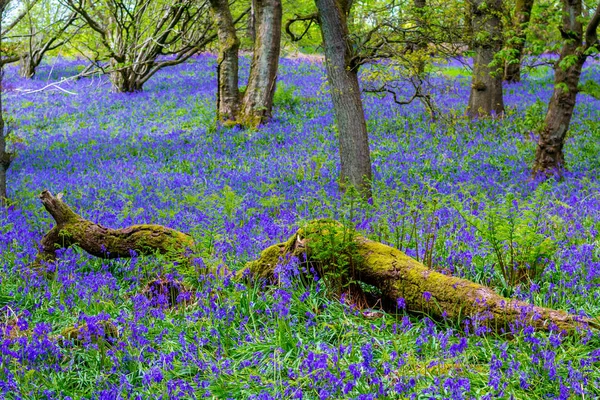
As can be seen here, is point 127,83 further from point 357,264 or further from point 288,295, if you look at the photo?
point 288,295

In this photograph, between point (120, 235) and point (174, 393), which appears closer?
point (174, 393)

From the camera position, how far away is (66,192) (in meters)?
11.0

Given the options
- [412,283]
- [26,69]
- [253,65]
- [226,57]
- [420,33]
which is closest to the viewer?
[412,283]

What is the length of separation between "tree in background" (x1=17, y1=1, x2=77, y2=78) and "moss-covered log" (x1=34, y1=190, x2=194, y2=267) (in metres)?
11.5

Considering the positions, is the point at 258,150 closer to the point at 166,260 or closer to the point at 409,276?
the point at 166,260

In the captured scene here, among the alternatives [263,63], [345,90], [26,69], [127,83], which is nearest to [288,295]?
[345,90]

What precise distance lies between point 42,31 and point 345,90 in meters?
16.3

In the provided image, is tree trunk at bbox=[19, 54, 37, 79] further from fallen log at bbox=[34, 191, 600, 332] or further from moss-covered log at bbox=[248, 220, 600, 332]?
moss-covered log at bbox=[248, 220, 600, 332]

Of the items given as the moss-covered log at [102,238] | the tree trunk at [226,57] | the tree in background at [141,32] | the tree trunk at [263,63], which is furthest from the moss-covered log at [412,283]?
the tree in background at [141,32]

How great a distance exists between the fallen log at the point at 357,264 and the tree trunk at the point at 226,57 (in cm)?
1074

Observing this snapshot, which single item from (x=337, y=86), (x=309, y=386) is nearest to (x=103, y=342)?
(x=309, y=386)

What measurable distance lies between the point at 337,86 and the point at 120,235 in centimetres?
442

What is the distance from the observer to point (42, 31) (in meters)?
21.5

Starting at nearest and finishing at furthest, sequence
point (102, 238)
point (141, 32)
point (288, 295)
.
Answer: point (288, 295), point (102, 238), point (141, 32)
